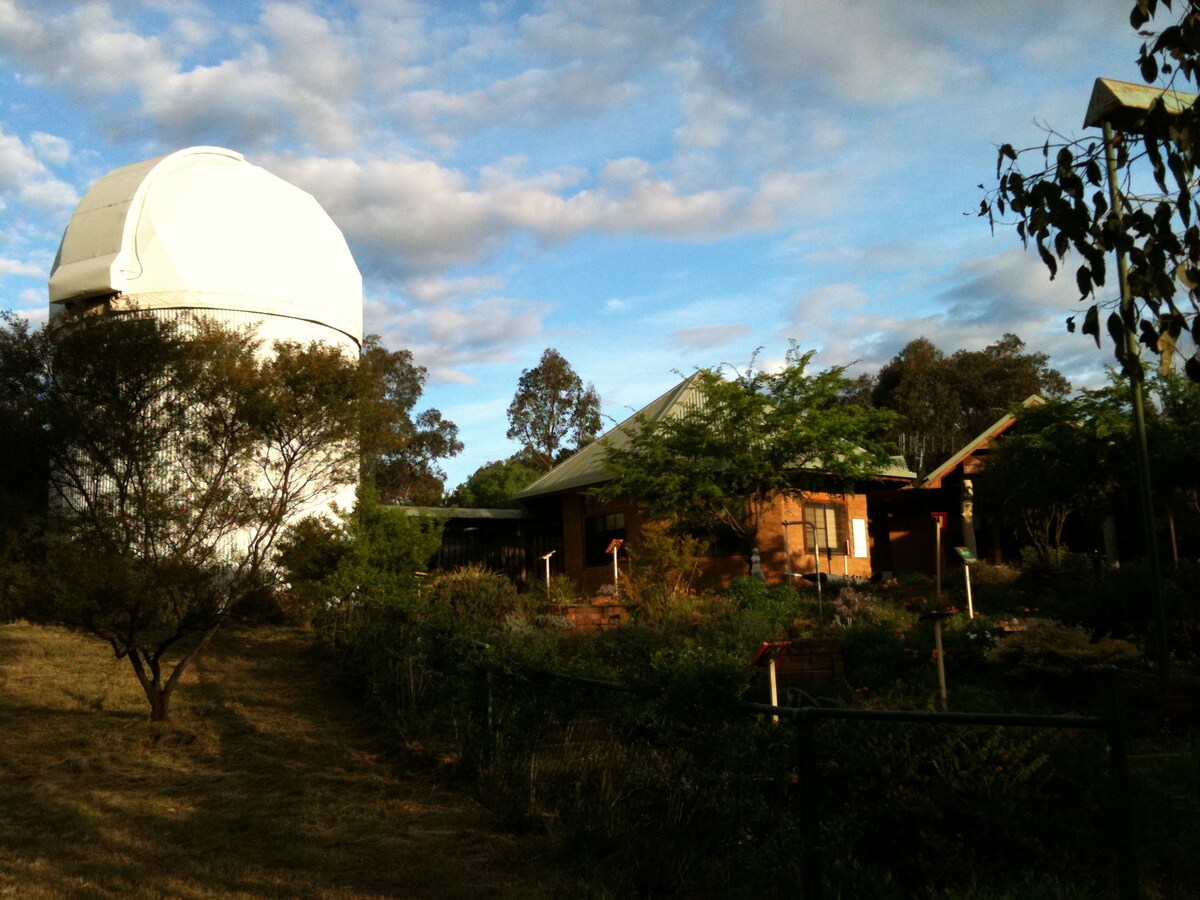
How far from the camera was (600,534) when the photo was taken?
88.8ft

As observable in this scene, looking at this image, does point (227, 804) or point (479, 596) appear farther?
point (479, 596)

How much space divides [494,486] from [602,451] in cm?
1163

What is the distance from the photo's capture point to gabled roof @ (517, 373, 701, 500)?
26.1 meters

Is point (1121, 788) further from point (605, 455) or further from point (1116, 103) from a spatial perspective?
point (605, 455)

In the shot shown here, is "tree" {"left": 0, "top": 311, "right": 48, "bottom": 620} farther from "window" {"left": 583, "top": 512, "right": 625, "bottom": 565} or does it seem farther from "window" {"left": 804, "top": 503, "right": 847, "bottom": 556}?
"window" {"left": 804, "top": 503, "right": 847, "bottom": 556}

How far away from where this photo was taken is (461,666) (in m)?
9.06

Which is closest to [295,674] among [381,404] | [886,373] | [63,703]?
[63,703]

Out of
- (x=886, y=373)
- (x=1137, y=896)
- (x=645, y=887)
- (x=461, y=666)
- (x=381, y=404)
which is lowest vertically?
(x=645, y=887)

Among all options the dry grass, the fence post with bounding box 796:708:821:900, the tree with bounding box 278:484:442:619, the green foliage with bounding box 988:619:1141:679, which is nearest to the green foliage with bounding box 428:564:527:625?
the tree with bounding box 278:484:442:619

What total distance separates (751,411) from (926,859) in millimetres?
16907

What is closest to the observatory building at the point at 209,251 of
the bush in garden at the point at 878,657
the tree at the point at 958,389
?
the bush in garden at the point at 878,657

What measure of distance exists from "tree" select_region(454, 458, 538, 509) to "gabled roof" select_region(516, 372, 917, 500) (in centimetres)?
709

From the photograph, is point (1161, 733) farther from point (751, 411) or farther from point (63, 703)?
point (751, 411)

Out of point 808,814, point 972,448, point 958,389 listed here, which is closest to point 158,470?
point 808,814
